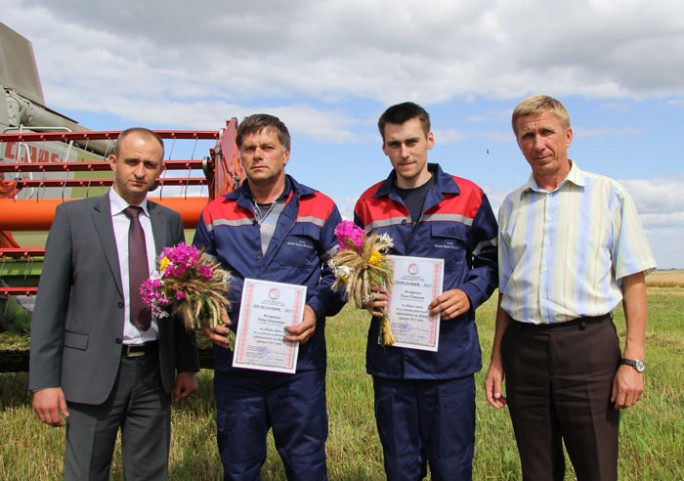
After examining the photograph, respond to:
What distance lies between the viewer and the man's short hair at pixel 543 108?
2582mm

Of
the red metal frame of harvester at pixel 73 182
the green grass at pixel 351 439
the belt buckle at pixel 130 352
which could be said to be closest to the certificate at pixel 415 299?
the belt buckle at pixel 130 352

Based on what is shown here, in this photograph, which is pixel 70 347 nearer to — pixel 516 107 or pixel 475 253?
pixel 475 253

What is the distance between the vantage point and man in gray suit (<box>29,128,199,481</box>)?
263 centimetres

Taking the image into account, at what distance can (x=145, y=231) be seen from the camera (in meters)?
2.87

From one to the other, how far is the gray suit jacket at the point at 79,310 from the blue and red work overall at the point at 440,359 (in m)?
1.05

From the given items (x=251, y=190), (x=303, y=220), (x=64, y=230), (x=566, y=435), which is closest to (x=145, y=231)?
(x=64, y=230)

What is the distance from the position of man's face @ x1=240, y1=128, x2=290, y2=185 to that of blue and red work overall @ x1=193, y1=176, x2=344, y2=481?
0.15 meters

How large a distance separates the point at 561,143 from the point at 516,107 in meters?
0.25

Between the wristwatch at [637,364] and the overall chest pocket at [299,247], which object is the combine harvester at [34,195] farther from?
the wristwatch at [637,364]

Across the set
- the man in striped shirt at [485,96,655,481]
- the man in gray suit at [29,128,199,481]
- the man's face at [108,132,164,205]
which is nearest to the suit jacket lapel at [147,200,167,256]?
the man in gray suit at [29,128,199,481]

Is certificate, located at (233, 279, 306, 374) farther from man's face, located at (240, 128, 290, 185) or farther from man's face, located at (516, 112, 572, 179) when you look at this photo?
man's face, located at (516, 112, 572, 179)

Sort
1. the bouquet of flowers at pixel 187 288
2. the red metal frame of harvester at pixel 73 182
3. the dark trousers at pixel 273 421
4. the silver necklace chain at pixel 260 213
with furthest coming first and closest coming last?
1. the red metal frame of harvester at pixel 73 182
2. the silver necklace chain at pixel 260 213
3. the dark trousers at pixel 273 421
4. the bouquet of flowers at pixel 187 288

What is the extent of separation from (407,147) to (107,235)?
140 centimetres

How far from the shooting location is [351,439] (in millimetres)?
4414
